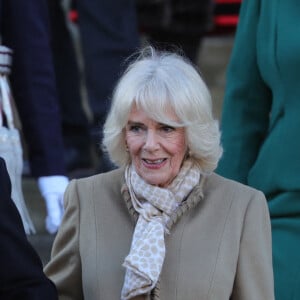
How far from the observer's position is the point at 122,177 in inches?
133

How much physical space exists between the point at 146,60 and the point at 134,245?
1.80 feet

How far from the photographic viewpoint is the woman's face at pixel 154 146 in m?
3.24

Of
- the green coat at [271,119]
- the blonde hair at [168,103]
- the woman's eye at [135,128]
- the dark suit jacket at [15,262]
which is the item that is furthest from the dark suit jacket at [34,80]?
the dark suit jacket at [15,262]

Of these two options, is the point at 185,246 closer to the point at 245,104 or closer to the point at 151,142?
the point at 151,142

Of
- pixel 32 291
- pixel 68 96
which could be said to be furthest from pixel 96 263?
pixel 68 96

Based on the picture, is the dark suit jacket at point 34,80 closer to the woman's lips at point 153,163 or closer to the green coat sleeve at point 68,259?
the green coat sleeve at point 68,259

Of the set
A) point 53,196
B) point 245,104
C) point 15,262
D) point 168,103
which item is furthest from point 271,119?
point 15,262

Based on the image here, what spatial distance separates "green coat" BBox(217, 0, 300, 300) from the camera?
12.0ft

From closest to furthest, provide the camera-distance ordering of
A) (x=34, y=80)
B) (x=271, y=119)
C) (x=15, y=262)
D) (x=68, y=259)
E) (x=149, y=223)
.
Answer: (x=15, y=262), (x=149, y=223), (x=68, y=259), (x=271, y=119), (x=34, y=80)

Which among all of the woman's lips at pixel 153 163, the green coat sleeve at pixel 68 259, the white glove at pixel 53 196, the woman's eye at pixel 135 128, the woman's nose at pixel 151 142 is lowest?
the white glove at pixel 53 196

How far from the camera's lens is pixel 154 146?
10.6 ft

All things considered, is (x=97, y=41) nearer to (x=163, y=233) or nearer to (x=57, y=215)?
(x=57, y=215)

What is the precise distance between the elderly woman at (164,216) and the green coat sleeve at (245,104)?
54 centimetres

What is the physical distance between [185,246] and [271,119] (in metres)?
0.73
